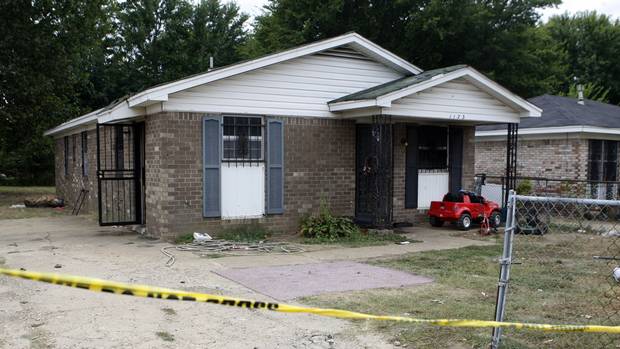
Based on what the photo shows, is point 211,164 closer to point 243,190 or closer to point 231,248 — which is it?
point 243,190

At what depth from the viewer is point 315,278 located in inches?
301

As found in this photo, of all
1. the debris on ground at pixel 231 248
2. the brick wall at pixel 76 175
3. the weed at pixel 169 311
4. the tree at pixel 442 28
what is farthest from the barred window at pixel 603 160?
the weed at pixel 169 311

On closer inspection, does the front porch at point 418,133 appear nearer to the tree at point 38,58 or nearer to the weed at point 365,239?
the weed at point 365,239


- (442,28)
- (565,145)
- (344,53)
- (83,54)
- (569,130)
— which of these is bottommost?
(565,145)

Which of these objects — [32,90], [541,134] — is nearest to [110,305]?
[541,134]

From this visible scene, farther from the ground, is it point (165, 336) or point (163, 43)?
point (163, 43)

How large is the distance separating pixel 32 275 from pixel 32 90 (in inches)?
806

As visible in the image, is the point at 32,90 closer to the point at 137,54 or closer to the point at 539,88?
the point at 137,54

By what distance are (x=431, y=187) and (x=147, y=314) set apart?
955 cm

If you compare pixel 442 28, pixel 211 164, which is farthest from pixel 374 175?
pixel 442 28

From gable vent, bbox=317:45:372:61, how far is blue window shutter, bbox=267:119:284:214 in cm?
201

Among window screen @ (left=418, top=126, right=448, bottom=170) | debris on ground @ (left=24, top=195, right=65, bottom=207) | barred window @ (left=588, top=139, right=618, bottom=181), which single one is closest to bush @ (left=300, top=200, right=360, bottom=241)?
window screen @ (left=418, top=126, right=448, bottom=170)

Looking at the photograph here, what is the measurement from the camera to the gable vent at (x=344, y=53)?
1244 cm

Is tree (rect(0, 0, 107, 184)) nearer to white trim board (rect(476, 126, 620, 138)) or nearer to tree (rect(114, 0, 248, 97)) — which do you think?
tree (rect(114, 0, 248, 97))
